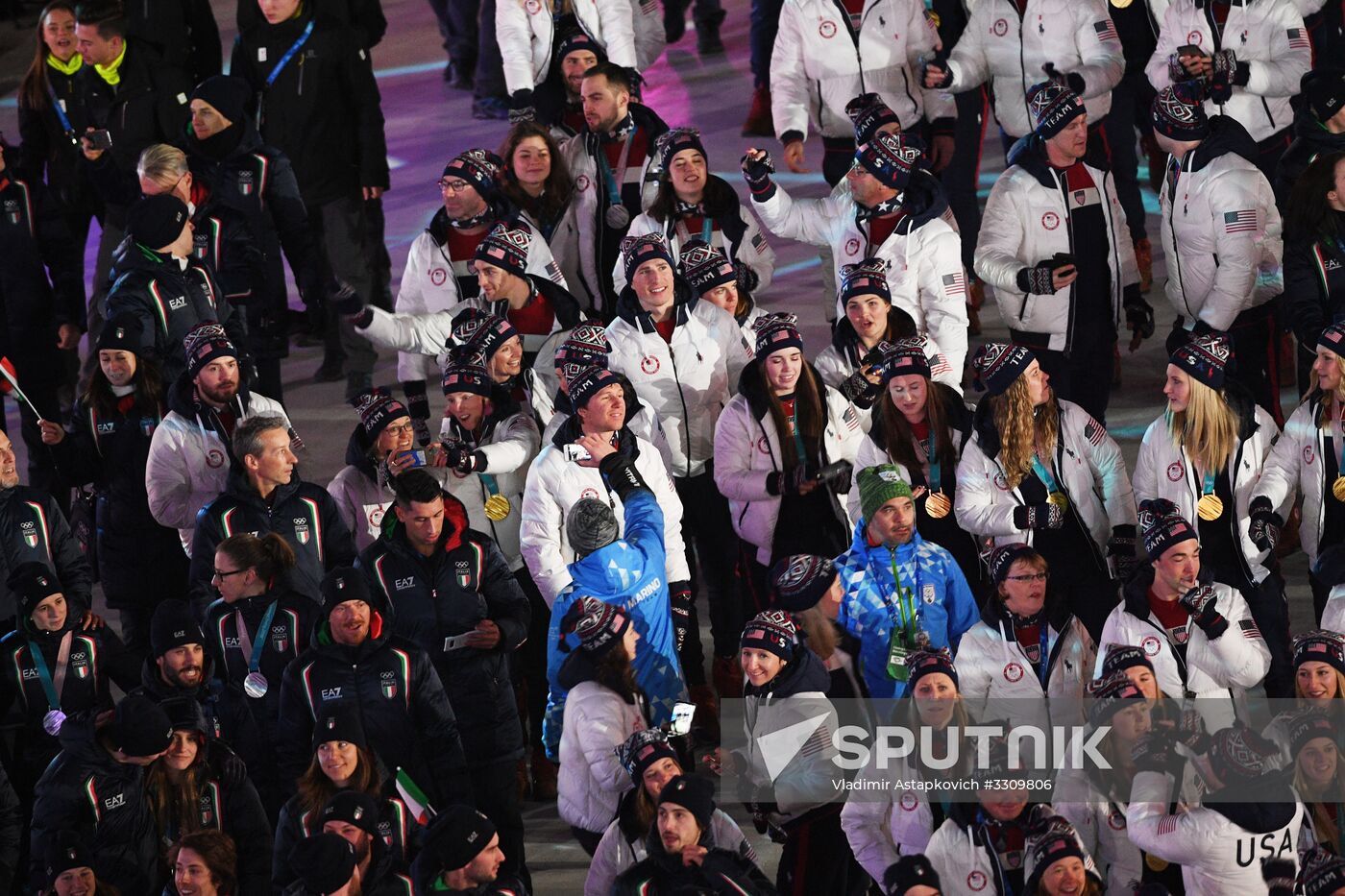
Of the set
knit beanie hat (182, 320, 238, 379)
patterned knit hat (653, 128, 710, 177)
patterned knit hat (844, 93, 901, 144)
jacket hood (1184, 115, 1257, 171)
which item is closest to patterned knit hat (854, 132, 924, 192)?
patterned knit hat (844, 93, 901, 144)

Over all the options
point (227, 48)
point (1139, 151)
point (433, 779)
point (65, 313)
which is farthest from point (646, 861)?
point (227, 48)

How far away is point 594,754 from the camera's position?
8336mm

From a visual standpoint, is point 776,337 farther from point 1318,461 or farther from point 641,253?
point 1318,461

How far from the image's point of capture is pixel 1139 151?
15.3 meters

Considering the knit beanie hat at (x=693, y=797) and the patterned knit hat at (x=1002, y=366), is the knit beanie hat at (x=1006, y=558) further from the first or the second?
the knit beanie hat at (x=693, y=797)

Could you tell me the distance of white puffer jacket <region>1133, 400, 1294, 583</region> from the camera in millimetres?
9430

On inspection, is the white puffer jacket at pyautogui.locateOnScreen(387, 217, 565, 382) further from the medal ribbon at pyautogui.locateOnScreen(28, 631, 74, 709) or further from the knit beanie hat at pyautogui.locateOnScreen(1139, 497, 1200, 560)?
the knit beanie hat at pyautogui.locateOnScreen(1139, 497, 1200, 560)

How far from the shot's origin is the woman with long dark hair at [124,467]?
10.1m

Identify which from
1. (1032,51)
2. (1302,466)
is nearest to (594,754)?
(1302,466)

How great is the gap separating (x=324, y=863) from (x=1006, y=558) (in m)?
2.76

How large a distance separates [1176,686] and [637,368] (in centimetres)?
275

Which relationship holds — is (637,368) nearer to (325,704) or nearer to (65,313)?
(325,704)

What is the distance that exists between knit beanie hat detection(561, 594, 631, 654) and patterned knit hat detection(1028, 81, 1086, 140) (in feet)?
11.4

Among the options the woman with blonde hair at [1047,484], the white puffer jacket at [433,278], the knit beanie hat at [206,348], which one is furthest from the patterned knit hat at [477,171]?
the woman with blonde hair at [1047,484]
